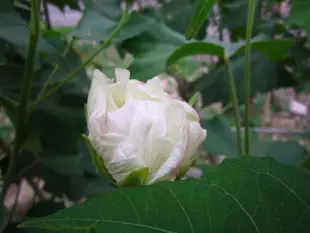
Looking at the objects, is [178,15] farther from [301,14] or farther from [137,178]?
[137,178]

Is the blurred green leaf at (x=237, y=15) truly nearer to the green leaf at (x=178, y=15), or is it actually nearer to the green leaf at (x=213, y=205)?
the green leaf at (x=178, y=15)

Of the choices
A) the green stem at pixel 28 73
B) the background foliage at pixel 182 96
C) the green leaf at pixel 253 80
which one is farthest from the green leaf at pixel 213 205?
the green leaf at pixel 253 80

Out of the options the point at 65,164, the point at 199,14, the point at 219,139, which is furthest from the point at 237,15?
the point at 199,14

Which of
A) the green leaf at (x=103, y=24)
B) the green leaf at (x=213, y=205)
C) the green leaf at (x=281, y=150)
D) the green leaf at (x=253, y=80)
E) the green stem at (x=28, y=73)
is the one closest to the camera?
the green leaf at (x=213, y=205)

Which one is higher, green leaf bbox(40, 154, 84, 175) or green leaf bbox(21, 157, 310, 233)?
green leaf bbox(21, 157, 310, 233)

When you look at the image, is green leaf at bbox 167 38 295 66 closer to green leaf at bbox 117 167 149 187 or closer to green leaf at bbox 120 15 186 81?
green leaf at bbox 120 15 186 81

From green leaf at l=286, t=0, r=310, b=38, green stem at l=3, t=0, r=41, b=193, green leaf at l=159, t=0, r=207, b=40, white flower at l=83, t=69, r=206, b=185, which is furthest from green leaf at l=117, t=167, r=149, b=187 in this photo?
green leaf at l=159, t=0, r=207, b=40

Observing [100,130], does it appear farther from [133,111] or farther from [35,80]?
[35,80]

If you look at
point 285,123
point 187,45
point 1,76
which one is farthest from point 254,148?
point 285,123
